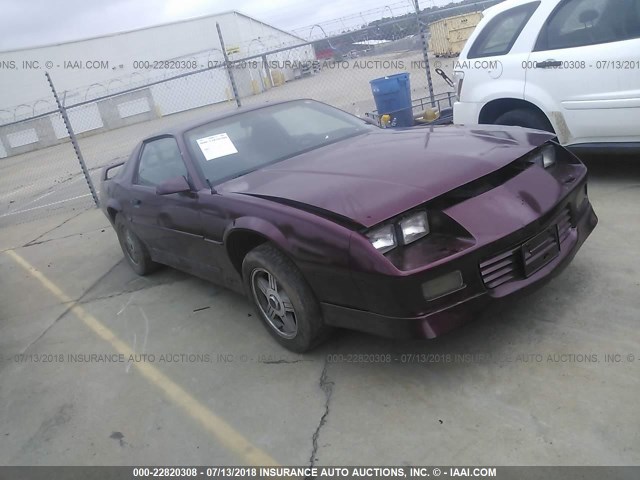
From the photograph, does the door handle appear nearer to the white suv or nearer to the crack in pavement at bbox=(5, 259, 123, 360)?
the white suv

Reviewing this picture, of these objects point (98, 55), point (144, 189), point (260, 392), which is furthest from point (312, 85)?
point (98, 55)

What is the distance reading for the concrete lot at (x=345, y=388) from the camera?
2445 millimetres

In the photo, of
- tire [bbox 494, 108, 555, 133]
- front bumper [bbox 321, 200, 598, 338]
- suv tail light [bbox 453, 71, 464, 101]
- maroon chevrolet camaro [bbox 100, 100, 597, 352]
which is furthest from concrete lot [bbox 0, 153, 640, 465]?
suv tail light [bbox 453, 71, 464, 101]

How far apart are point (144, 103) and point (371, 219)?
34627mm

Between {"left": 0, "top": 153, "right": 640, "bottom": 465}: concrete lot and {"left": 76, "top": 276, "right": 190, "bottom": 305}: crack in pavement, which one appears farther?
{"left": 76, "top": 276, "right": 190, "bottom": 305}: crack in pavement

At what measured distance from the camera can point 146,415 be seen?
3143 mm

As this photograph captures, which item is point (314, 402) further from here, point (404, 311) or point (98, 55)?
point (98, 55)

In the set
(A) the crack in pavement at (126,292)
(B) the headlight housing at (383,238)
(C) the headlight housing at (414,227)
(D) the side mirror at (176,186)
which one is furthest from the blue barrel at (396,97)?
(B) the headlight housing at (383,238)

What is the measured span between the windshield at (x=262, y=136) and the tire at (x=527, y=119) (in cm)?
166

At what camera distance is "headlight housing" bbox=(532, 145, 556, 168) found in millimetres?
3287

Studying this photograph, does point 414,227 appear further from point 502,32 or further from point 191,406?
point 502,32

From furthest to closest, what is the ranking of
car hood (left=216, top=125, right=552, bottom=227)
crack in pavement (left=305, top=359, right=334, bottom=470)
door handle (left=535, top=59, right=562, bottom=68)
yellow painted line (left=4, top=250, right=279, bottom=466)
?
door handle (left=535, top=59, right=562, bottom=68)
car hood (left=216, top=125, right=552, bottom=227)
yellow painted line (left=4, top=250, right=279, bottom=466)
crack in pavement (left=305, top=359, right=334, bottom=470)

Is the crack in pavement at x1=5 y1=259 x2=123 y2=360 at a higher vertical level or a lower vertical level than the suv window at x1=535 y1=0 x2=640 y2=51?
lower

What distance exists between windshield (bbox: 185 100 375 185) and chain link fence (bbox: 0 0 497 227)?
6711 mm
